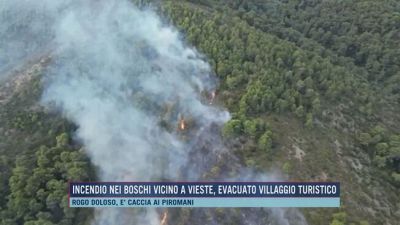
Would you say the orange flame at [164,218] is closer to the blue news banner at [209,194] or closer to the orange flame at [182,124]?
the blue news banner at [209,194]

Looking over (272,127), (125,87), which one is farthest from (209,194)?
(125,87)

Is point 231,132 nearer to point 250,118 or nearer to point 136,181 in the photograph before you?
point 250,118

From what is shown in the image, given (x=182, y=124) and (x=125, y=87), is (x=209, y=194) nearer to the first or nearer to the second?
(x=182, y=124)

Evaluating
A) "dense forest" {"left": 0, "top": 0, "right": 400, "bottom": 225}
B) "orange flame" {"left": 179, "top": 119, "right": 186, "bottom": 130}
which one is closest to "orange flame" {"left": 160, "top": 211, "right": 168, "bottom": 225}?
"dense forest" {"left": 0, "top": 0, "right": 400, "bottom": 225}

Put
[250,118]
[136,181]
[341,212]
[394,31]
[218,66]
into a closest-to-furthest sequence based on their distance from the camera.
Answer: [341,212] < [136,181] < [250,118] < [218,66] < [394,31]

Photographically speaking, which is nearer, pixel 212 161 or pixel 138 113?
pixel 212 161

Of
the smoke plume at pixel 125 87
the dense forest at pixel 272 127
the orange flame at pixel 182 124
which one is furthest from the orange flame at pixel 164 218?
the orange flame at pixel 182 124

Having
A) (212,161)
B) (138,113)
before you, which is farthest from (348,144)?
(138,113)
